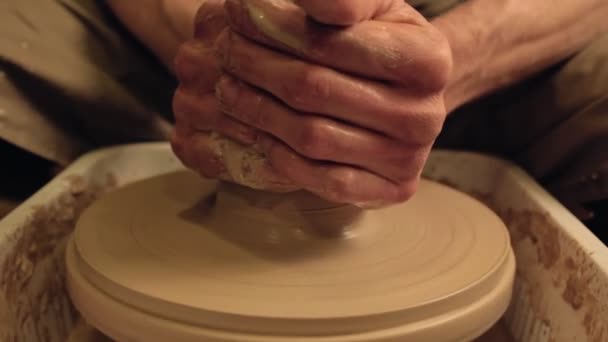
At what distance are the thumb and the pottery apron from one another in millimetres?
701

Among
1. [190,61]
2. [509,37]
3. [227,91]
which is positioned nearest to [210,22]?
[190,61]

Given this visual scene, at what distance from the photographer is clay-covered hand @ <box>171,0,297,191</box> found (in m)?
0.84

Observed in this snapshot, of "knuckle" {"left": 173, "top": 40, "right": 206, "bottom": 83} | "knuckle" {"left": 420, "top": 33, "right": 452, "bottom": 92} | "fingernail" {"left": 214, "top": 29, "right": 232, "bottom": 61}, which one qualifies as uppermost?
"fingernail" {"left": 214, "top": 29, "right": 232, "bottom": 61}

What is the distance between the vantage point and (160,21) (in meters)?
1.36

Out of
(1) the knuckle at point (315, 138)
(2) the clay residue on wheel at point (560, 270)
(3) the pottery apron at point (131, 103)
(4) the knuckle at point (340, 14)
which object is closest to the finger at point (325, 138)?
(1) the knuckle at point (315, 138)

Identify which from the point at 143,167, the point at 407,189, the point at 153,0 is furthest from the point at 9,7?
the point at 407,189

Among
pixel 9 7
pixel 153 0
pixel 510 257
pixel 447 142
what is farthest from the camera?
pixel 447 142

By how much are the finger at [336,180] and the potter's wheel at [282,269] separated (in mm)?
107

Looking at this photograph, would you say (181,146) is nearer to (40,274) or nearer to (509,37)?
(40,274)

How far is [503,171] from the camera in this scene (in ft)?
4.55

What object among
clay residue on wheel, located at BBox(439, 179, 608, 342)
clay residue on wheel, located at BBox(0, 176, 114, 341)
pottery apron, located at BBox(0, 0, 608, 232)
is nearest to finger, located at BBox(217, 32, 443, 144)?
clay residue on wheel, located at BBox(439, 179, 608, 342)

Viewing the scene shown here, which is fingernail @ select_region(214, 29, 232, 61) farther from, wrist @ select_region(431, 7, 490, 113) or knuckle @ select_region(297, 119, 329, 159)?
wrist @ select_region(431, 7, 490, 113)

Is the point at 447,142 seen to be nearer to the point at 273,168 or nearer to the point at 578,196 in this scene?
the point at 578,196

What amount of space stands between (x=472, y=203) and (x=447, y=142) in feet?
1.53
